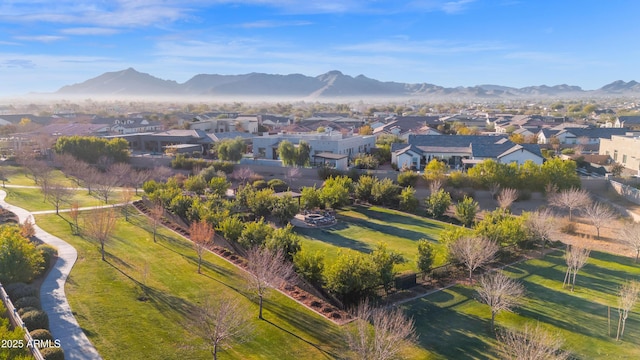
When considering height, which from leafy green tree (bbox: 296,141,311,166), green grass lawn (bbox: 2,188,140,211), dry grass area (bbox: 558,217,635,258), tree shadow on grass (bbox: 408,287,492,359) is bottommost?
dry grass area (bbox: 558,217,635,258)

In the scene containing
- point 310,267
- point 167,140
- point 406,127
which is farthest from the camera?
point 406,127

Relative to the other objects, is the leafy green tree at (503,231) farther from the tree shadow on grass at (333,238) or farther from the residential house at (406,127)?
the residential house at (406,127)

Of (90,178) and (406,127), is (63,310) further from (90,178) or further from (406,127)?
(406,127)

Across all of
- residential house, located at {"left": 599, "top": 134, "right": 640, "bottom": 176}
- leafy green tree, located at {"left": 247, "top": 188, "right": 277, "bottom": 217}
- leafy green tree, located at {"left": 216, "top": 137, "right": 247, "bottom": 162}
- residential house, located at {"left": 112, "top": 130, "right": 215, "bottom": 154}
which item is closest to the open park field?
leafy green tree, located at {"left": 247, "top": 188, "right": 277, "bottom": 217}

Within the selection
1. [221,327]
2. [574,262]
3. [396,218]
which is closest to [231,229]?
[221,327]

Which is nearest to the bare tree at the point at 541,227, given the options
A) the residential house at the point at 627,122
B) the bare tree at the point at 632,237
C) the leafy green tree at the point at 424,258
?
the bare tree at the point at 632,237

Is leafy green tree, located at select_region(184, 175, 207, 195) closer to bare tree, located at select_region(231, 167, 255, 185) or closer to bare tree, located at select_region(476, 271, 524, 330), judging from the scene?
bare tree, located at select_region(231, 167, 255, 185)
